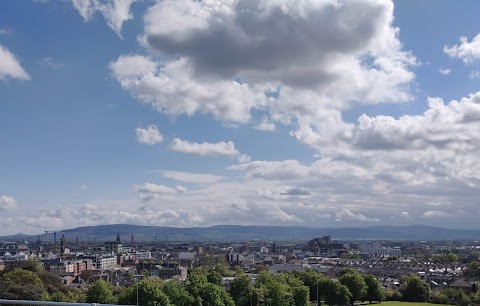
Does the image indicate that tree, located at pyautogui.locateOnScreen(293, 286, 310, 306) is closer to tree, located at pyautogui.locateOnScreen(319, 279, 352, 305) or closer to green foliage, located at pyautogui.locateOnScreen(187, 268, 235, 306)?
tree, located at pyautogui.locateOnScreen(319, 279, 352, 305)

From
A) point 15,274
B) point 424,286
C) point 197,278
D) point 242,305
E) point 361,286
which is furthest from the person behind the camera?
point 424,286

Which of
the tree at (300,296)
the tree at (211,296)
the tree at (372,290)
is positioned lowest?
the tree at (372,290)

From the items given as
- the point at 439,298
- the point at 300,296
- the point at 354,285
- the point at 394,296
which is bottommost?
the point at 394,296

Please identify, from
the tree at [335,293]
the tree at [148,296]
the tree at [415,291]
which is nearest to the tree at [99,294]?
the tree at [148,296]

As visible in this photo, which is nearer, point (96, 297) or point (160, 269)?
point (96, 297)

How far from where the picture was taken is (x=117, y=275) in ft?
285

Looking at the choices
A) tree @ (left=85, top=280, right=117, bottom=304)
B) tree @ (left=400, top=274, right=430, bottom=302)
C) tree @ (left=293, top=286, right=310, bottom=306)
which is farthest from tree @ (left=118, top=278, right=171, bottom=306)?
tree @ (left=400, top=274, right=430, bottom=302)

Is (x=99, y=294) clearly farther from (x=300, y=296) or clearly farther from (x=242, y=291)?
(x=300, y=296)

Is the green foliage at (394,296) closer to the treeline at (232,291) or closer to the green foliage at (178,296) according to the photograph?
the treeline at (232,291)

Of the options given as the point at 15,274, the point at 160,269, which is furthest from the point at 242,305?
the point at 160,269

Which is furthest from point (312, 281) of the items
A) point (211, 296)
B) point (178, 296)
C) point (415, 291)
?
point (178, 296)

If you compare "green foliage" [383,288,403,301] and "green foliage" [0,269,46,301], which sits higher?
"green foliage" [0,269,46,301]

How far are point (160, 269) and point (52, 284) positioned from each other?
47.9m

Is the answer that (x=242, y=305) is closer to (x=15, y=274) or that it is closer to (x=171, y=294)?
(x=171, y=294)
